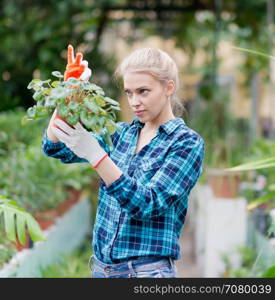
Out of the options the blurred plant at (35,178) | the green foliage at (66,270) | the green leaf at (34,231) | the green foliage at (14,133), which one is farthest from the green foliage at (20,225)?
the green foliage at (14,133)

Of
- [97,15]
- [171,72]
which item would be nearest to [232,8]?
[97,15]

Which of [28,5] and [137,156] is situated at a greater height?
[28,5]

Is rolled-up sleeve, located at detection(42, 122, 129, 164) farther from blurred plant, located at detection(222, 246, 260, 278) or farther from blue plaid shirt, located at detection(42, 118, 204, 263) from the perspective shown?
blurred plant, located at detection(222, 246, 260, 278)

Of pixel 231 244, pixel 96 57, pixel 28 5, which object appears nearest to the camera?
pixel 231 244

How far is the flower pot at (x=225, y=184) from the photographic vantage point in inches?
199

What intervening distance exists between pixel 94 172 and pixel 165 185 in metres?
4.11

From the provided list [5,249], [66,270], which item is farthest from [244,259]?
[5,249]

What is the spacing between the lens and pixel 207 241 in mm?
5059

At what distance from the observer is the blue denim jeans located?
186 centimetres

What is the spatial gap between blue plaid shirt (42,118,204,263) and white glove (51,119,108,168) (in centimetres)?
13

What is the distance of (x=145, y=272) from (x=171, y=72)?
604 millimetres
